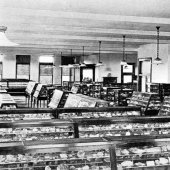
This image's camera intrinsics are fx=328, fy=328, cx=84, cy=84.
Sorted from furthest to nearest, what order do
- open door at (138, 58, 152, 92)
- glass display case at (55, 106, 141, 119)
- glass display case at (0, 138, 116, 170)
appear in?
open door at (138, 58, 152, 92) → glass display case at (55, 106, 141, 119) → glass display case at (0, 138, 116, 170)

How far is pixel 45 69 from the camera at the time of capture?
2605 centimetres

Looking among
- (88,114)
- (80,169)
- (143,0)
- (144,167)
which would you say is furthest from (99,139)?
(143,0)

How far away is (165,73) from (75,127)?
12.6 metres

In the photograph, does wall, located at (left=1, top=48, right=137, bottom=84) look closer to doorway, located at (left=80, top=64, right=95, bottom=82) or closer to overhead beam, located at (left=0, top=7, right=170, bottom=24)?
doorway, located at (left=80, top=64, right=95, bottom=82)

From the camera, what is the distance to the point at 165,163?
10.7ft

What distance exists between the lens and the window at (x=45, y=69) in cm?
2591

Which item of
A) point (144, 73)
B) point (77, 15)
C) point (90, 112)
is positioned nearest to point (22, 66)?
point (144, 73)

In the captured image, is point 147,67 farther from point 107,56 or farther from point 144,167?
point 144,167

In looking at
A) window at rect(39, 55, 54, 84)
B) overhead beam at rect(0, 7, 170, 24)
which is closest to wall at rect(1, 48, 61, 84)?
window at rect(39, 55, 54, 84)

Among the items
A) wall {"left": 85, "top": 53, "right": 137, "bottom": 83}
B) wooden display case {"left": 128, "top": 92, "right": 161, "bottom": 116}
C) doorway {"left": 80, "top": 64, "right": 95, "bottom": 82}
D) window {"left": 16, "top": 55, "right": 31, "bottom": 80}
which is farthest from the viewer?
doorway {"left": 80, "top": 64, "right": 95, "bottom": 82}

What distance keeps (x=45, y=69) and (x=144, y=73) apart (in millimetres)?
9986

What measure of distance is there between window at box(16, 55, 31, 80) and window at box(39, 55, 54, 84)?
107 cm

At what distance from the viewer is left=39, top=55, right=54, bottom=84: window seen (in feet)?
85.0

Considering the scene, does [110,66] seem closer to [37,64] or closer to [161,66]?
[37,64]
